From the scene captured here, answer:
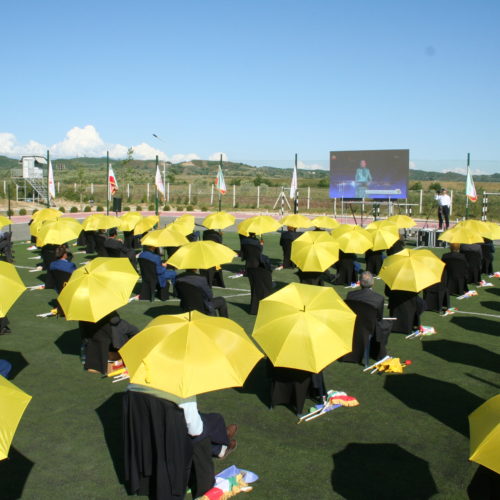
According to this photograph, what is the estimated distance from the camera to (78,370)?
8250mm

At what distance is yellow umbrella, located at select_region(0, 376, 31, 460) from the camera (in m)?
3.77

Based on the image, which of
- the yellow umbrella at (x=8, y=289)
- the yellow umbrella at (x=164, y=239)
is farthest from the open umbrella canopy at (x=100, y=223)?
the yellow umbrella at (x=8, y=289)

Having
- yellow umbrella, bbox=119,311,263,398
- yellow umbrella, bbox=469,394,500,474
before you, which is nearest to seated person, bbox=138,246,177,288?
yellow umbrella, bbox=119,311,263,398

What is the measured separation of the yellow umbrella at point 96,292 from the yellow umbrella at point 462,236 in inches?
301

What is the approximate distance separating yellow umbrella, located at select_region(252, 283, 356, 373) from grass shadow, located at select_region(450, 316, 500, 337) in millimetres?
4874

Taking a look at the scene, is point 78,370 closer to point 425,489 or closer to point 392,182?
point 425,489

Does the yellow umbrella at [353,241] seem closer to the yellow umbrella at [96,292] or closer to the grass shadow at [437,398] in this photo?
the grass shadow at [437,398]

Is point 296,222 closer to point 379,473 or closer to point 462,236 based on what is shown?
point 462,236

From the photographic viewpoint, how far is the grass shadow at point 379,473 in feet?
16.8

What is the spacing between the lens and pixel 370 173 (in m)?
30.1

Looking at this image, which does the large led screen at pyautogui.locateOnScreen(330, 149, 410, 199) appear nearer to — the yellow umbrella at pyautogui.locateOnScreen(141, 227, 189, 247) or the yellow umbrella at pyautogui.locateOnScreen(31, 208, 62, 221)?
the yellow umbrella at pyautogui.locateOnScreen(31, 208, 62, 221)

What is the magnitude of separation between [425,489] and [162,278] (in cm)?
815

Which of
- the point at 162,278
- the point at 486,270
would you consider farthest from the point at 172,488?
the point at 486,270

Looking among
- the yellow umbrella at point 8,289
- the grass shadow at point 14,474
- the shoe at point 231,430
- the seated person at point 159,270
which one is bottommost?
the grass shadow at point 14,474
